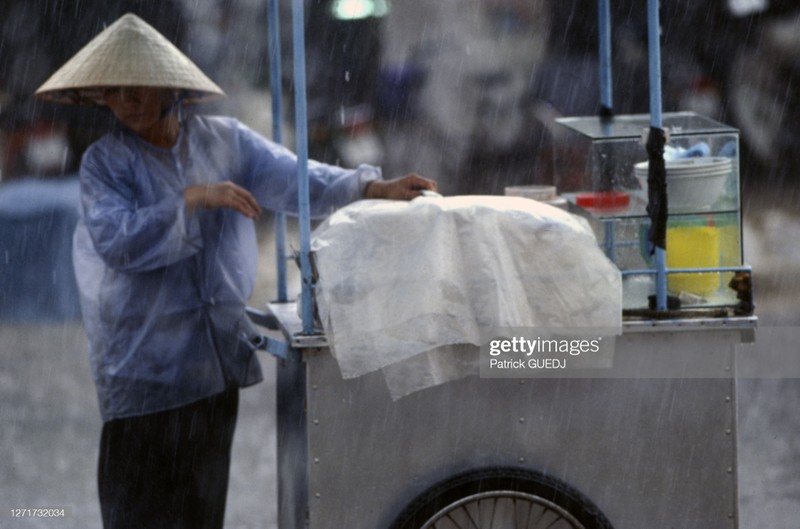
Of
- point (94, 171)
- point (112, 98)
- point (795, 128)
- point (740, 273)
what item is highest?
point (795, 128)

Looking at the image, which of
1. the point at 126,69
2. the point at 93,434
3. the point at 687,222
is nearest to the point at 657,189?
the point at 687,222

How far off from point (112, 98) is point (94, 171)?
0.24 m

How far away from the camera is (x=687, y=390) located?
9.62 ft

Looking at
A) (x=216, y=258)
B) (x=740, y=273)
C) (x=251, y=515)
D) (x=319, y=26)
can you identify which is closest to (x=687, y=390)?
(x=740, y=273)

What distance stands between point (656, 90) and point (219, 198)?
1.15 meters

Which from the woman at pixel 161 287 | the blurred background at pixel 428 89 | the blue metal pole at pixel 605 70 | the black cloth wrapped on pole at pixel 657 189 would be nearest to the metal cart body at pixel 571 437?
the black cloth wrapped on pole at pixel 657 189

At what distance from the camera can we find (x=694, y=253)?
10.1ft

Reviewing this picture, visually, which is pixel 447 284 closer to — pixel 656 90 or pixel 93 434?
pixel 656 90

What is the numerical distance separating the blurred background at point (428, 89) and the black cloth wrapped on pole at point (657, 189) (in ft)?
20.3

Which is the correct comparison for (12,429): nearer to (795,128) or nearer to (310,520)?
(310,520)

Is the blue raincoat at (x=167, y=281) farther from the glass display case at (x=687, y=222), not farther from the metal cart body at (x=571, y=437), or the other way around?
the glass display case at (x=687, y=222)

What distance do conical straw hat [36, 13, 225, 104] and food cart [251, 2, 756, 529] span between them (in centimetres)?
55

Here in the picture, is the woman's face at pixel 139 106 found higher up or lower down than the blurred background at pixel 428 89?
lower down

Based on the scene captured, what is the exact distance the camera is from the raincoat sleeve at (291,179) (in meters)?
3.43
